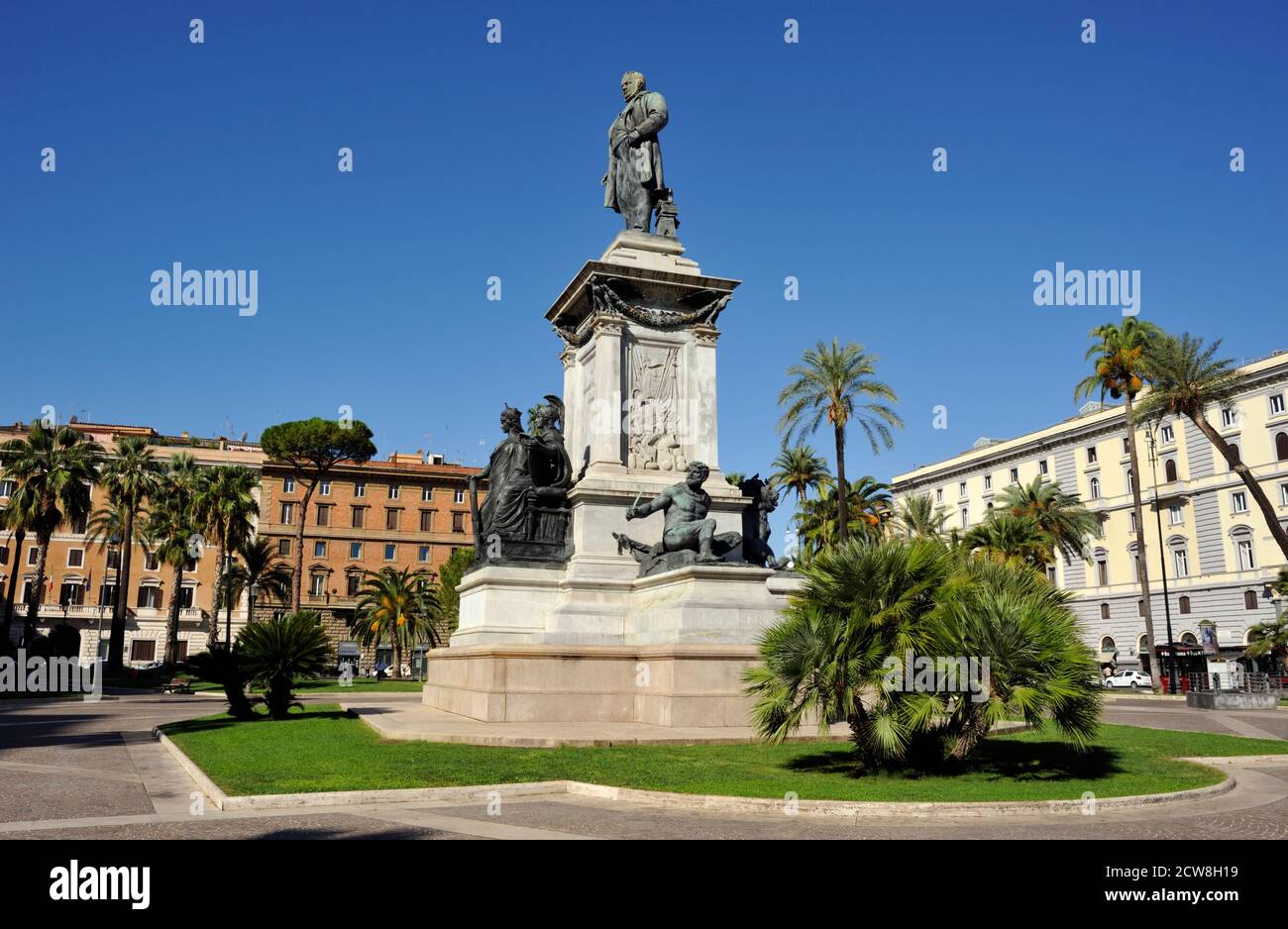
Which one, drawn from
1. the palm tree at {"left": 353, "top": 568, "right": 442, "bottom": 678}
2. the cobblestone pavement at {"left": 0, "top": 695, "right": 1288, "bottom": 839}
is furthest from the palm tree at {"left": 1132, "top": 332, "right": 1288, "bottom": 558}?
the palm tree at {"left": 353, "top": 568, "right": 442, "bottom": 678}

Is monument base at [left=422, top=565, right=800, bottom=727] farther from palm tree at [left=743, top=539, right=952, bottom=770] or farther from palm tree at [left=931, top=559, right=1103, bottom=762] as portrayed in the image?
palm tree at [left=931, top=559, right=1103, bottom=762]

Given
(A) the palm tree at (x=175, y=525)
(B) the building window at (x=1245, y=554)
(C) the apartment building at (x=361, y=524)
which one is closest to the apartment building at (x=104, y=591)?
(C) the apartment building at (x=361, y=524)

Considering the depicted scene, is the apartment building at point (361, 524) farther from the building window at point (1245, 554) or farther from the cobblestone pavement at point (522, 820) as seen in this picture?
the cobblestone pavement at point (522, 820)

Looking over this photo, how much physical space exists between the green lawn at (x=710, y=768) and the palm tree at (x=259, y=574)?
5245 cm

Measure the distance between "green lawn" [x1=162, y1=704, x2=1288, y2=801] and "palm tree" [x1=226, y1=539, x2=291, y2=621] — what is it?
52.4 meters

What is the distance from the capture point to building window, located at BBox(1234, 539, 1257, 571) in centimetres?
6181

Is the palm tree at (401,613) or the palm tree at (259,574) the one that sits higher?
the palm tree at (259,574)

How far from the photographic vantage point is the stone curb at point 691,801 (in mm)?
8633

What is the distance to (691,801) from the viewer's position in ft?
30.0

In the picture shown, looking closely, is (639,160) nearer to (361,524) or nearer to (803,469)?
(803,469)

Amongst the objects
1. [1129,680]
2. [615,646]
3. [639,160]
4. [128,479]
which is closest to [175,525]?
[128,479]
